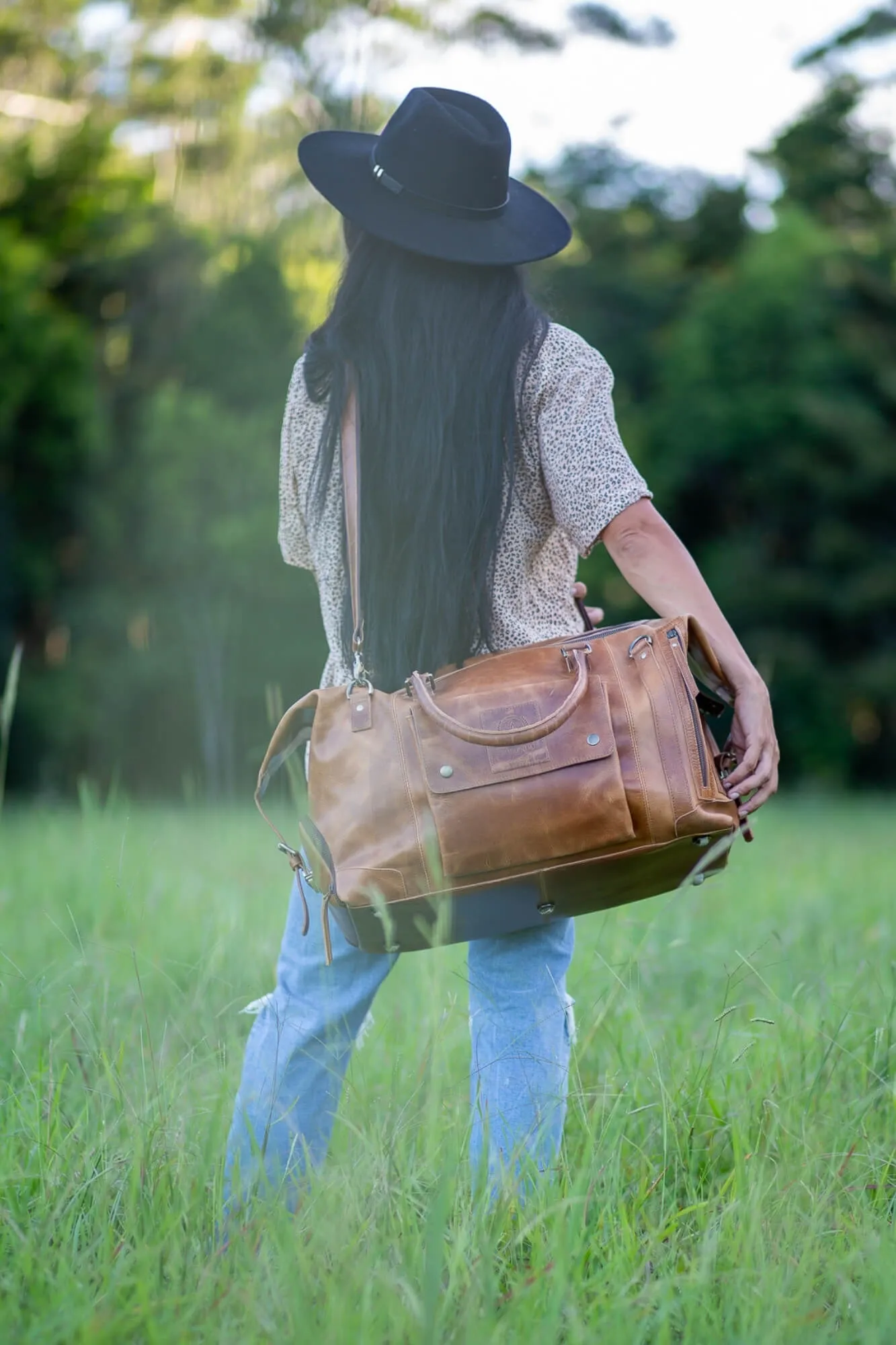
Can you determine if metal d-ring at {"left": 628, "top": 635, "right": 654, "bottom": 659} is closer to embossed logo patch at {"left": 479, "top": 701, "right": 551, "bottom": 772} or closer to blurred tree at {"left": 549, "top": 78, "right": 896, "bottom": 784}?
embossed logo patch at {"left": 479, "top": 701, "right": 551, "bottom": 772}

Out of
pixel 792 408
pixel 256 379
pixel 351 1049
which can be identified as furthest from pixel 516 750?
pixel 792 408

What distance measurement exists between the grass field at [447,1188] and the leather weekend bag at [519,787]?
0.51 feet

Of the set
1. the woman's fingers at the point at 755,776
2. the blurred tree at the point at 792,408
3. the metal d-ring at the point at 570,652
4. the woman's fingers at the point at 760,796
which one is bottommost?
the blurred tree at the point at 792,408

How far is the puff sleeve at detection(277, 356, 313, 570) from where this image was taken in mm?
1829

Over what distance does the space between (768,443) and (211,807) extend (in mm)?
18128

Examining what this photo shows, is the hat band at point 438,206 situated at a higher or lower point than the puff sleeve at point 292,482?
higher

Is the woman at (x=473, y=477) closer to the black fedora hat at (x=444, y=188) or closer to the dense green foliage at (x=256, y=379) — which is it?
the black fedora hat at (x=444, y=188)

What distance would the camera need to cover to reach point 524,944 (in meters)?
1.66

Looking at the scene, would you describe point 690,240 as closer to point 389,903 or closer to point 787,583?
point 787,583

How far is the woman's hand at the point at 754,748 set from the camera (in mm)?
1621

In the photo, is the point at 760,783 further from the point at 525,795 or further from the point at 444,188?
the point at 444,188

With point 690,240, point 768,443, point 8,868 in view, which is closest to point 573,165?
point 690,240

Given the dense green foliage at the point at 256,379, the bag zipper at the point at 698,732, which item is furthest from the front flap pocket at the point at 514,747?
the dense green foliage at the point at 256,379

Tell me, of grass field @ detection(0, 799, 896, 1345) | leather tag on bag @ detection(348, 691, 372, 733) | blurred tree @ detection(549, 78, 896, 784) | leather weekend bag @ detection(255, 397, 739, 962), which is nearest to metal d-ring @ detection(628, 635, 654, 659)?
leather weekend bag @ detection(255, 397, 739, 962)
